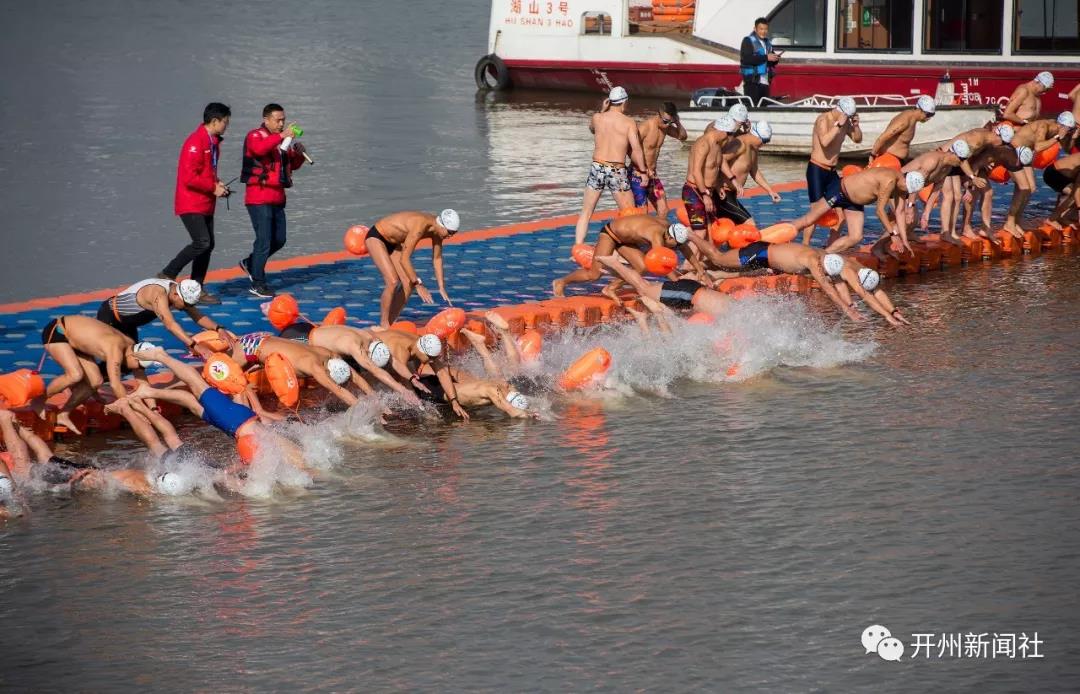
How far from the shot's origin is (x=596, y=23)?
30.8 meters

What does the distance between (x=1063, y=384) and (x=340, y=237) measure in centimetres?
876

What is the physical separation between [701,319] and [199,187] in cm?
452

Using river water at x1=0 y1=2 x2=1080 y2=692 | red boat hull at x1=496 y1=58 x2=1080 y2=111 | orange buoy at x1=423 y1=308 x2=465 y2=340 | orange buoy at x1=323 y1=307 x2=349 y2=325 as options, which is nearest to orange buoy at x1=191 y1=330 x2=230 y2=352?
river water at x1=0 y1=2 x2=1080 y2=692

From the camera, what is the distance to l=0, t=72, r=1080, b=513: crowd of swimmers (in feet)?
34.2

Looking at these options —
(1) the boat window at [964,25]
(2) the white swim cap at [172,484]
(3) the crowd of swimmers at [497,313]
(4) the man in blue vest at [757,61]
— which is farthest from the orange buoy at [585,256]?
(1) the boat window at [964,25]

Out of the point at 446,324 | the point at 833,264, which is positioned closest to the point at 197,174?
the point at 446,324

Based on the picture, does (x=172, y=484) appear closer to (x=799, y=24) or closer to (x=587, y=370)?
(x=587, y=370)

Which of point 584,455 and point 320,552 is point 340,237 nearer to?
point 584,455

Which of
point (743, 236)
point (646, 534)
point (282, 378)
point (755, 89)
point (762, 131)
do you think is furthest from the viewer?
point (755, 89)

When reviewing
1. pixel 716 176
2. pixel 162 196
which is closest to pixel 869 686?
pixel 716 176

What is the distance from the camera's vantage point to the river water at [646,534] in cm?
765

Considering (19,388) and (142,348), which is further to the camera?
(142,348)

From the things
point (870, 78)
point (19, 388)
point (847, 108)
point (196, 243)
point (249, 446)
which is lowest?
point (249, 446)

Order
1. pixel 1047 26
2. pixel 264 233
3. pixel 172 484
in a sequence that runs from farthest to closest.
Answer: pixel 1047 26
pixel 264 233
pixel 172 484
